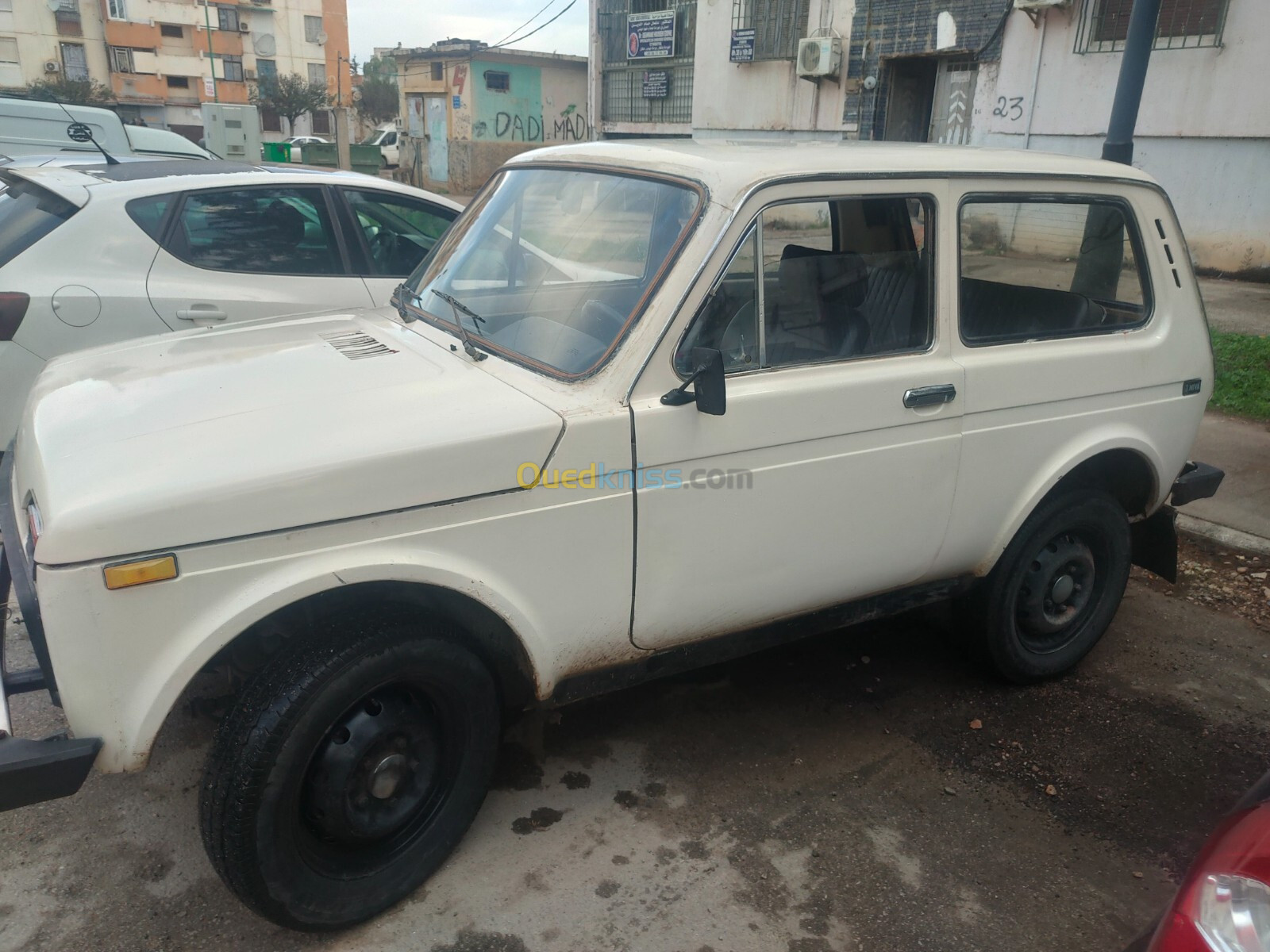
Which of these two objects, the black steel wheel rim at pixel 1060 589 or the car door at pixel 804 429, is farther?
the black steel wheel rim at pixel 1060 589

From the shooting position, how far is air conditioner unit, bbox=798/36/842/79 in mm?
16547

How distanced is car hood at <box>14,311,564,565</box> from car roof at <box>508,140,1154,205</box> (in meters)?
0.84

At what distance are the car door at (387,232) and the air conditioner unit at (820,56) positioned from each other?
1329 centimetres

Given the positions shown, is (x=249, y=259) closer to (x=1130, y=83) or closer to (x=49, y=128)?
(x=1130, y=83)

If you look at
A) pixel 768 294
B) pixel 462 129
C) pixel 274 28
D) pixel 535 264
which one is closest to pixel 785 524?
pixel 768 294

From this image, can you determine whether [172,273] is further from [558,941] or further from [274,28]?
[274,28]

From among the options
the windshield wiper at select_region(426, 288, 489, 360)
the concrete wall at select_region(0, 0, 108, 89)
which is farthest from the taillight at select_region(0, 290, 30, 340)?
the concrete wall at select_region(0, 0, 108, 89)

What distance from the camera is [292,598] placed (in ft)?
7.16

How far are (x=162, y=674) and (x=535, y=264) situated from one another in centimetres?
164

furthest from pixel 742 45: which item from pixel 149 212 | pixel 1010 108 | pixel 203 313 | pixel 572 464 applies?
pixel 572 464

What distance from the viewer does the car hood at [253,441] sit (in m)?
2.05

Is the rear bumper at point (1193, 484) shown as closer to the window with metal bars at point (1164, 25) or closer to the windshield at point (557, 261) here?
the windshield at point (557, 261)

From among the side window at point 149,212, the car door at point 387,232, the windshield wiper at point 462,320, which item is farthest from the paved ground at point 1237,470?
the side window at point 149,212

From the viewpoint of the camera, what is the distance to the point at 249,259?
483 centimetres
